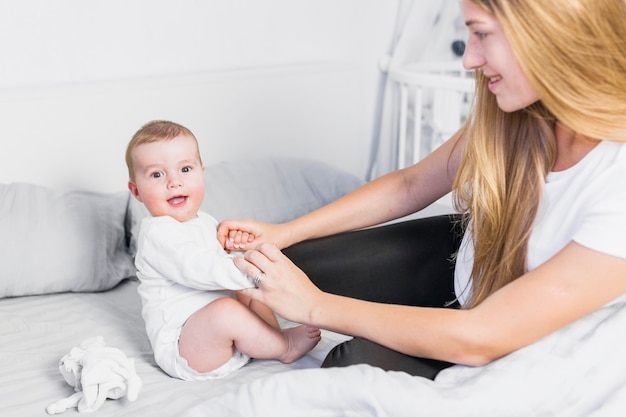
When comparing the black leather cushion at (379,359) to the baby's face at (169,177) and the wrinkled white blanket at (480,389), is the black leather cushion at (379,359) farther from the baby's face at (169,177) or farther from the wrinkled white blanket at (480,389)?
the baby's face at (169,177)

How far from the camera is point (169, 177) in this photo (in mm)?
1624

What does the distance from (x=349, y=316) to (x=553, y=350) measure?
32 cm

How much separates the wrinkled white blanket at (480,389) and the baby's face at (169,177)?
1.62 ft

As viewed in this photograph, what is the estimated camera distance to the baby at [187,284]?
1504mm

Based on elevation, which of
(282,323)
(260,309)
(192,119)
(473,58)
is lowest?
(282,323)

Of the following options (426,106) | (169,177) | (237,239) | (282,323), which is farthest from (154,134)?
(426,106)

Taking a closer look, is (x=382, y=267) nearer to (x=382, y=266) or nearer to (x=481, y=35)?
(x=382, y=266)

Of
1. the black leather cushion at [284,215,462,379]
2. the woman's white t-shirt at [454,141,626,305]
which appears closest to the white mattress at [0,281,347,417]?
the black leather cushion at [284,215,462,379]

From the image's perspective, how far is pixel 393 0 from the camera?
3191 millimetres

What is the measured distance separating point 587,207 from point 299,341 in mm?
618

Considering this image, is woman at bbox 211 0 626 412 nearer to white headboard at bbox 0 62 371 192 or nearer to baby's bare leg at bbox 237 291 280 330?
baby's bare leg at bbox 237 291 280 330

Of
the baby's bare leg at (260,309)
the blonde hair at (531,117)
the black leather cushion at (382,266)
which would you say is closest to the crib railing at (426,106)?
the black leather cushion at (382,266)

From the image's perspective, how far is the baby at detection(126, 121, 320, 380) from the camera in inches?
Answer: 59.2

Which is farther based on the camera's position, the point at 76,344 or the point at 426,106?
the point at 426,106
